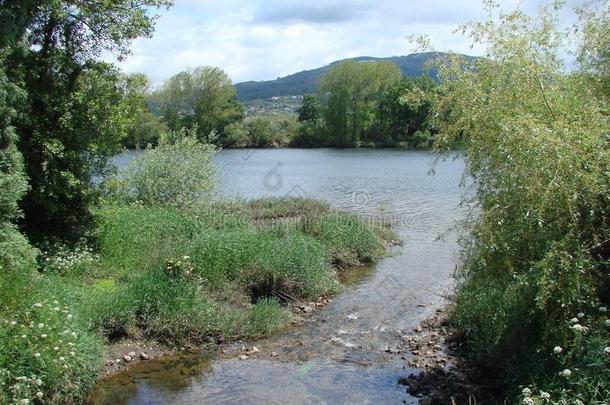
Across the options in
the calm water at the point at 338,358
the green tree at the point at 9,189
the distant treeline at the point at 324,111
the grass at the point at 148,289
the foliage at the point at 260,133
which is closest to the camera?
the grass at the point at 148,289

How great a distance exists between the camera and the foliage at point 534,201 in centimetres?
699

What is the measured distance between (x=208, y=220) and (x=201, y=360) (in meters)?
7.77

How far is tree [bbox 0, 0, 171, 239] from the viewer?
1344 cm

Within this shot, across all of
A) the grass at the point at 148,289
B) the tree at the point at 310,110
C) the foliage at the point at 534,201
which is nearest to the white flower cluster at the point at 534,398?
the foliage at the point at 534,201

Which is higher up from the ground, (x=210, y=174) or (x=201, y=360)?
(x=210, y=174)

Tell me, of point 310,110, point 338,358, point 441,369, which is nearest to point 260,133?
point 310,110

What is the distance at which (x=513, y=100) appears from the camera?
8586 millimetres

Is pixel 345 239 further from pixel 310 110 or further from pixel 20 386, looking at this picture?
pixel 310 110

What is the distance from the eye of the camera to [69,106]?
1372 centimetres

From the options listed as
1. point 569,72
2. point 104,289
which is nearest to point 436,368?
point 569,72

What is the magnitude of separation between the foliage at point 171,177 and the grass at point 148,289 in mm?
1209

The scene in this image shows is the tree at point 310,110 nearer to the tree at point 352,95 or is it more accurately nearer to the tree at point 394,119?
the tree at point 352,95

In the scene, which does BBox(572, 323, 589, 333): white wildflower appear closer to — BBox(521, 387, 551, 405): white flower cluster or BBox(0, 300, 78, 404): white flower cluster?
BBox(521, 387, 551, 405): white flower cluster

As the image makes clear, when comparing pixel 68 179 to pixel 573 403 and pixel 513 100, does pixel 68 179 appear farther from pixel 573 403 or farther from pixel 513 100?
pixel 573 403
